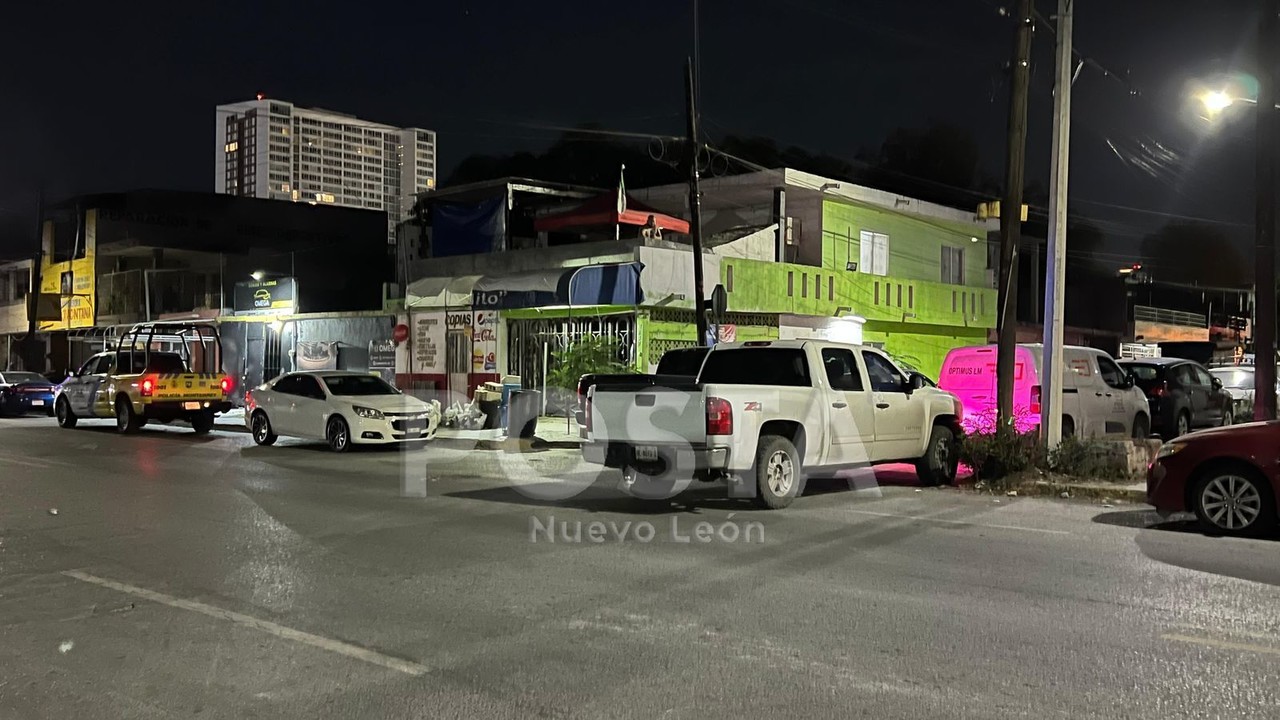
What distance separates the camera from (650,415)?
1022cm

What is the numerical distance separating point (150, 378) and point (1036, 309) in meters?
29.9

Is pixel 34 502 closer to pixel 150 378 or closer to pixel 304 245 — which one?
pixel 150 378

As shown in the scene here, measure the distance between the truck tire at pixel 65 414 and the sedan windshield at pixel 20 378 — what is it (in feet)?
19.7

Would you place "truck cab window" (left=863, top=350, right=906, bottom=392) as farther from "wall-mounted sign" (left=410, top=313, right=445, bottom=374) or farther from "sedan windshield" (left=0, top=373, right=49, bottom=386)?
"sedan windshield" (left=0, top=373, right=49, bottom=386)

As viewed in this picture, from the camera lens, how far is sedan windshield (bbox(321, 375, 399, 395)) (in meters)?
17.7

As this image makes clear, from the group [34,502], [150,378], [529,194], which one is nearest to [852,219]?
[529,194]

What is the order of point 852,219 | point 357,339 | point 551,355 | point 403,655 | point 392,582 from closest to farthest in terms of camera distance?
point 403,655 → point 392,582 → point 551,355 → point 357,339 → point 852,219

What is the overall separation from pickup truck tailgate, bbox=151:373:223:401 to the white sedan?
2971 millimetres

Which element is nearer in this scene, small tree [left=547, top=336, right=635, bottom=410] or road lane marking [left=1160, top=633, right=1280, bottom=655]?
road lane marking [left=1160, top=633, right=1280, bottom=655]

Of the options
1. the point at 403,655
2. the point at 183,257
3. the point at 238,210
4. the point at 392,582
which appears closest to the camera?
the point at 403,655

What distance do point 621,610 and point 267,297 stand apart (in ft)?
86.1

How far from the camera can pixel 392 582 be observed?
7.14 m

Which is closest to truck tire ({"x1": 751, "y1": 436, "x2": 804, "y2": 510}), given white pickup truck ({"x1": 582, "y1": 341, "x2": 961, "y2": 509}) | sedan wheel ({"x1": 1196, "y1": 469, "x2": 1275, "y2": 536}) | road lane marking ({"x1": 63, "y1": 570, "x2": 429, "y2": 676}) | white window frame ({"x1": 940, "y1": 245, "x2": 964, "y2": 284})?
white pickup truck ({"x1": 582, "y1": 341, "x2": 961, "y2": 509})

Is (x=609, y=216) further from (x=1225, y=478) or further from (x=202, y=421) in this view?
(x=1225, y=478)
